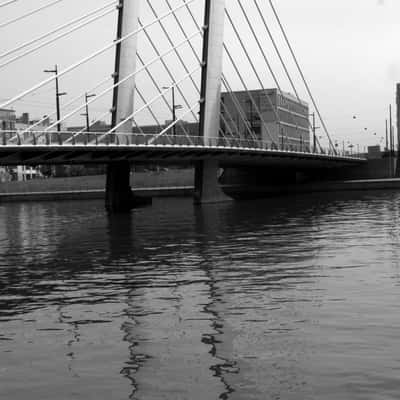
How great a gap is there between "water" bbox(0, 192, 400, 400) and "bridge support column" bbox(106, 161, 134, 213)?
121 feet

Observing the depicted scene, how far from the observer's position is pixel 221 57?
6097 cm

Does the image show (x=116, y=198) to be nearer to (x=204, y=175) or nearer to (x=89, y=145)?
(x=204, y=175)

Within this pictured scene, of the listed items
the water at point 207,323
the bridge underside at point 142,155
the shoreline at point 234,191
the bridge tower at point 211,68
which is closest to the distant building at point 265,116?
the shoreline at point 234,191

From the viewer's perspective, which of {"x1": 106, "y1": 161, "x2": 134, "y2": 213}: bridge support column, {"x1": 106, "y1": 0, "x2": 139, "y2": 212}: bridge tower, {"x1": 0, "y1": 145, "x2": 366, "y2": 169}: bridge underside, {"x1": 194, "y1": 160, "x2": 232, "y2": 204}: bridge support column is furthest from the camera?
{"x1": 194, "y1": 160, "x2": 232, "y2": 204}: bridge support column

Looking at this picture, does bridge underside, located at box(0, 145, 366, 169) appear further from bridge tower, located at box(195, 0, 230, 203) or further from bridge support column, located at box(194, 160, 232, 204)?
bridge tower, located at box(195, 0, 230, 203)

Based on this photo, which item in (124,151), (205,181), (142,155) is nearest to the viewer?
(124,151)

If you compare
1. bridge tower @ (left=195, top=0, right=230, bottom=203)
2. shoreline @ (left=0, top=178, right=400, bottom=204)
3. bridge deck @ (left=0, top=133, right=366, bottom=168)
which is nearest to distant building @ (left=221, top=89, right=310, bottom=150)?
shoreline @ (left=0, top=178, right=400, bottom=204)

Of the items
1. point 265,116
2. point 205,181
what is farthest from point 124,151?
point 265,116

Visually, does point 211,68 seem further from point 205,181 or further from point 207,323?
point 207,323

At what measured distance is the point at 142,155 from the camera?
52.7 m

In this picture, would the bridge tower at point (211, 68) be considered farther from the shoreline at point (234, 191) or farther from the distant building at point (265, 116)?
the distant building at point (265, 116)

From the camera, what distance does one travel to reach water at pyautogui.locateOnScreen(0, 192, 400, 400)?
29.5 feet

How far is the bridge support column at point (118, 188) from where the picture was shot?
63.4 meters

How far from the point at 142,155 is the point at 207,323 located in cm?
4082
